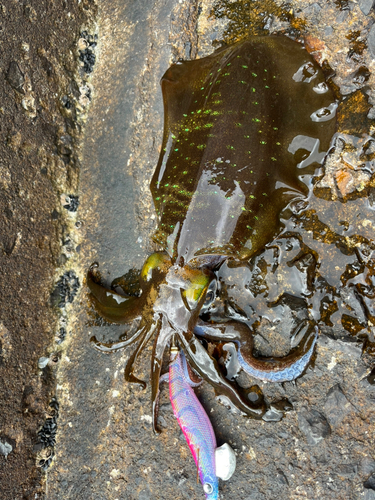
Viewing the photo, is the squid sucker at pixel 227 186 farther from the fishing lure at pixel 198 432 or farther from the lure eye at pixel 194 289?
the fishing lure at pixel 198 432

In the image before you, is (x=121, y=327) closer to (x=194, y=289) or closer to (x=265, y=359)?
(x=194, y=289)

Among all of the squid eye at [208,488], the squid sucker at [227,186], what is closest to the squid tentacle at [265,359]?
the squid sucker at [227,186]

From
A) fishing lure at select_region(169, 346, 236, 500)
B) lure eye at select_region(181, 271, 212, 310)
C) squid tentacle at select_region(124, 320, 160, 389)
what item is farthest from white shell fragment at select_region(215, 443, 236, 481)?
lure eye at select_region(181, 271, 212, 310)

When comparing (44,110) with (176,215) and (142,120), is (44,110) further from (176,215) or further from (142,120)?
(176,215)

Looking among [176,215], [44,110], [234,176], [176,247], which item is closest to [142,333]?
[176,247]

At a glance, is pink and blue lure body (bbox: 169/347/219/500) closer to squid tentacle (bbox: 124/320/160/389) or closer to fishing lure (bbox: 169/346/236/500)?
fishing lure (bbox: 169/346/236/500)

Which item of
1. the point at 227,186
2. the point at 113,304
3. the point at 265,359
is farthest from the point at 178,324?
the point at 227,186
